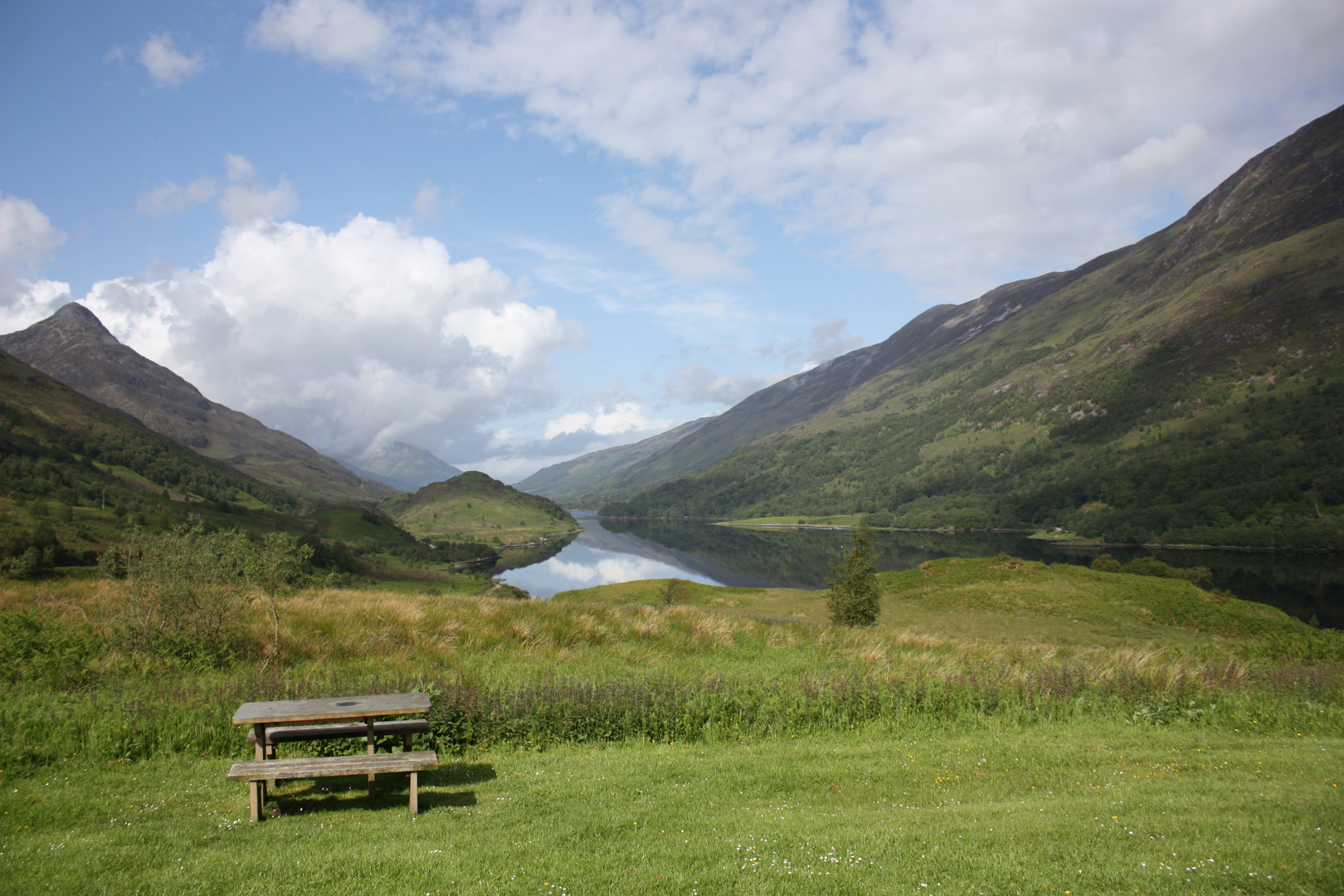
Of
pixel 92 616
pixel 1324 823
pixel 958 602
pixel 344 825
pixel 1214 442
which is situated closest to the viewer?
pixel 1324 823

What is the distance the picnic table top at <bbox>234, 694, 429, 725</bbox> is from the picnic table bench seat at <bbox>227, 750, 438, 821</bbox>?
0.50 metres

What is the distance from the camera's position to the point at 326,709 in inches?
305

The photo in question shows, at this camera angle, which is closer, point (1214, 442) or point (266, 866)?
point (266, 866)

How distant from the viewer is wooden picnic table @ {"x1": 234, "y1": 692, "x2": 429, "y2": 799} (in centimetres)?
744

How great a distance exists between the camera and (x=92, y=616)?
13.9m

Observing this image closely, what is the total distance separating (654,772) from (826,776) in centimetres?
247

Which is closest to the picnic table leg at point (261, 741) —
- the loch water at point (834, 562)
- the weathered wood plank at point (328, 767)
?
the weathered wood plank at point (328, 767)

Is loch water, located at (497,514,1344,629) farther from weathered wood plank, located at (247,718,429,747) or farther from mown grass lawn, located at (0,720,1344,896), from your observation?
weathered wood plank, located at (247,718,429,747)

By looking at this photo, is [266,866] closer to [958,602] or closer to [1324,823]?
[1324,823]

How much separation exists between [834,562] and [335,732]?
122 meters

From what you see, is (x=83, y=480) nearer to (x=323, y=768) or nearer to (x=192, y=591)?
(x=192, y=591)

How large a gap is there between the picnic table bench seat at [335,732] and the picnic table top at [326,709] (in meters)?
0.44

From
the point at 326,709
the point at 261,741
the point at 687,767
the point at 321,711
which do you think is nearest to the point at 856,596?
the point at 687,767

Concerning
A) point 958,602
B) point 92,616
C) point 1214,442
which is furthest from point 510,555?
point 1214,442
